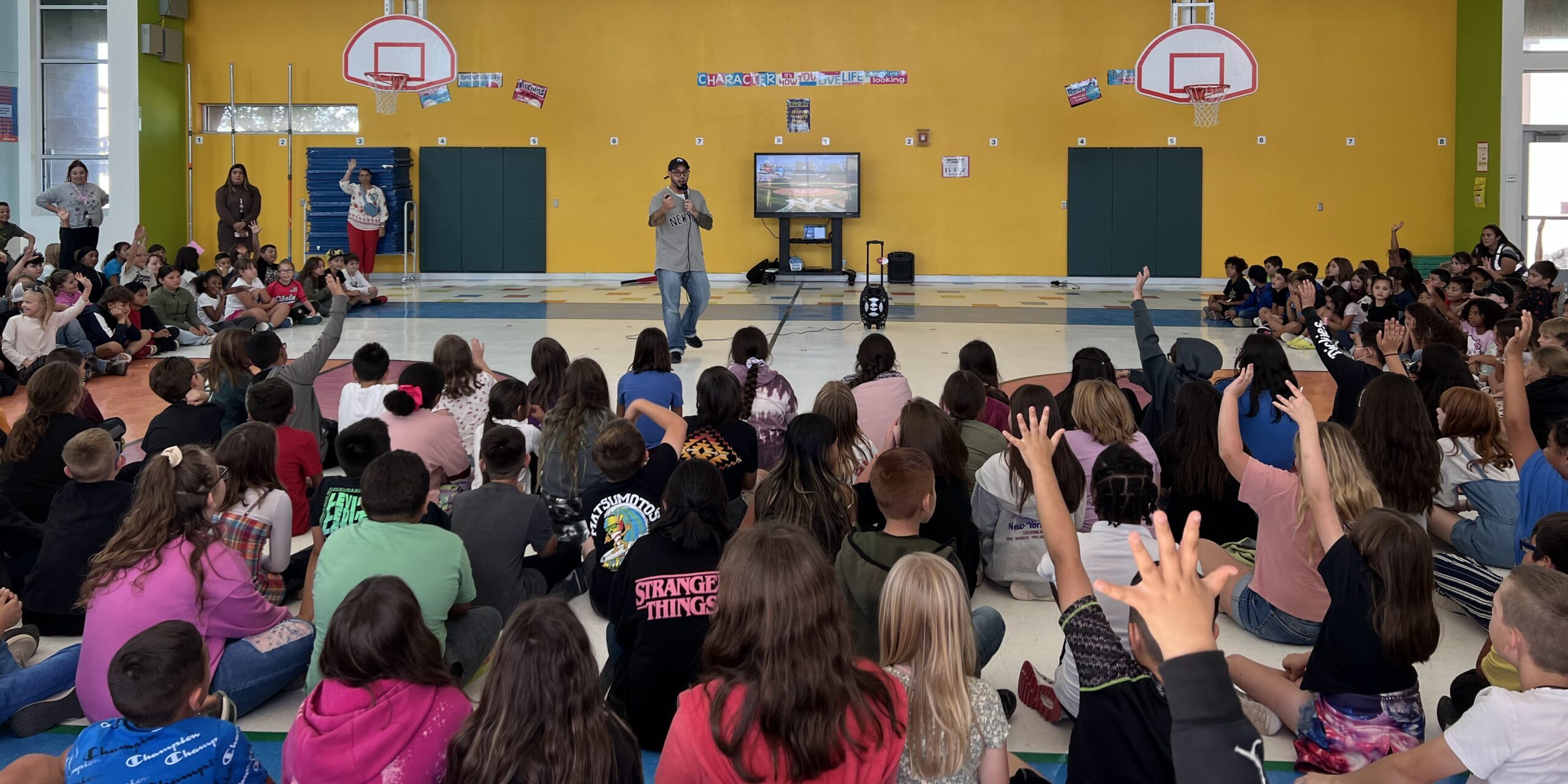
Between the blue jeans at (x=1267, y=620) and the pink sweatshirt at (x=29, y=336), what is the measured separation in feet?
25.8

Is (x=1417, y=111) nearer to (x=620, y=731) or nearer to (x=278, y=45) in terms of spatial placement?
(x=278, y=45)

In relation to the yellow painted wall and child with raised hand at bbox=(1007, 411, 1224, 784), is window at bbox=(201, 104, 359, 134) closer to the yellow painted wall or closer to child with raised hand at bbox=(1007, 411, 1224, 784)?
the yellow painted wall

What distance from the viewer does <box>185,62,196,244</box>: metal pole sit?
714 inches

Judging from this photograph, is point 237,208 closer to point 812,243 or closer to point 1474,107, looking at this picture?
point 812,243

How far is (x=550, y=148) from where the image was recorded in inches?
725

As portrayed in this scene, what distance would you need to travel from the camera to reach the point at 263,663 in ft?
11.5

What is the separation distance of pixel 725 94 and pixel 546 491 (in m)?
14.1

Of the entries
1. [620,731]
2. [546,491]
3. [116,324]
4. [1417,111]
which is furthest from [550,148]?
[620,731]

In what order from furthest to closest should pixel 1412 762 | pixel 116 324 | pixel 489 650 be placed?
pixel 116 324 < pixel 489 650 < pixel 1412 762

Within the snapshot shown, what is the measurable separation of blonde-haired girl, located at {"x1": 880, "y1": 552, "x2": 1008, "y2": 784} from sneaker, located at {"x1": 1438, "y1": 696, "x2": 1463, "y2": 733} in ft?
5.26

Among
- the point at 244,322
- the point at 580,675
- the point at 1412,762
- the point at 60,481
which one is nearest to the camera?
the point at 580,675

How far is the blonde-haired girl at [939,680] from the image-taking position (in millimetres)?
2445

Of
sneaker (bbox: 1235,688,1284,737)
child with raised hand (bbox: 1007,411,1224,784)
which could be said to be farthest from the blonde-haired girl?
sneaker (bbox: 1235,688,1284,737)

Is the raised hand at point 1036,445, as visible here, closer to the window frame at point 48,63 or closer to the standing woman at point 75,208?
the standing woman at point 75,208
